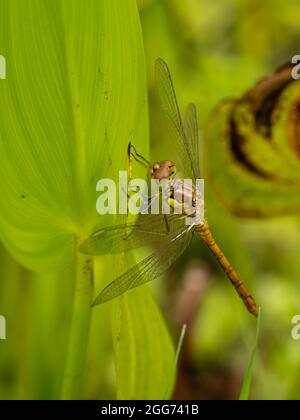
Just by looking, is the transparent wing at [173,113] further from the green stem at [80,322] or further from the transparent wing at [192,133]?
the green stem at [80,322]

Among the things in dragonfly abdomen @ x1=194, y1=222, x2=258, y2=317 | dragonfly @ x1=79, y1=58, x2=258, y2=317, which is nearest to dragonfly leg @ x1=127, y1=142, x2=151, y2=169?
dragonfly @ x1=79, y1=58, x2=258, y2=317

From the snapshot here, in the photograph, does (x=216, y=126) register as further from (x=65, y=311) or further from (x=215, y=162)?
(x=65, y=311)

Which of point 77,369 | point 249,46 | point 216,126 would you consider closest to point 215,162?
point 216,126

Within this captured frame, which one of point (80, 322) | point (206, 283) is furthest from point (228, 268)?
point (80, 322)

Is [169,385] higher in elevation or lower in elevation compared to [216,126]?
lower

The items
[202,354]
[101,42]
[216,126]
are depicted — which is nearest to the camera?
[101,42]

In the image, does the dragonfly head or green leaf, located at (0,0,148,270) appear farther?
the dragonfly head

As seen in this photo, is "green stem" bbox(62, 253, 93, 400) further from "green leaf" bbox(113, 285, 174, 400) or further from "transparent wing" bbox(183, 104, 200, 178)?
"transparent wing" bbox(183, 104, 200, 178)

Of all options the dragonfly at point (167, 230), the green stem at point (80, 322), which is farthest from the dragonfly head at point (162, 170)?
the green stem at point (80, 322)
